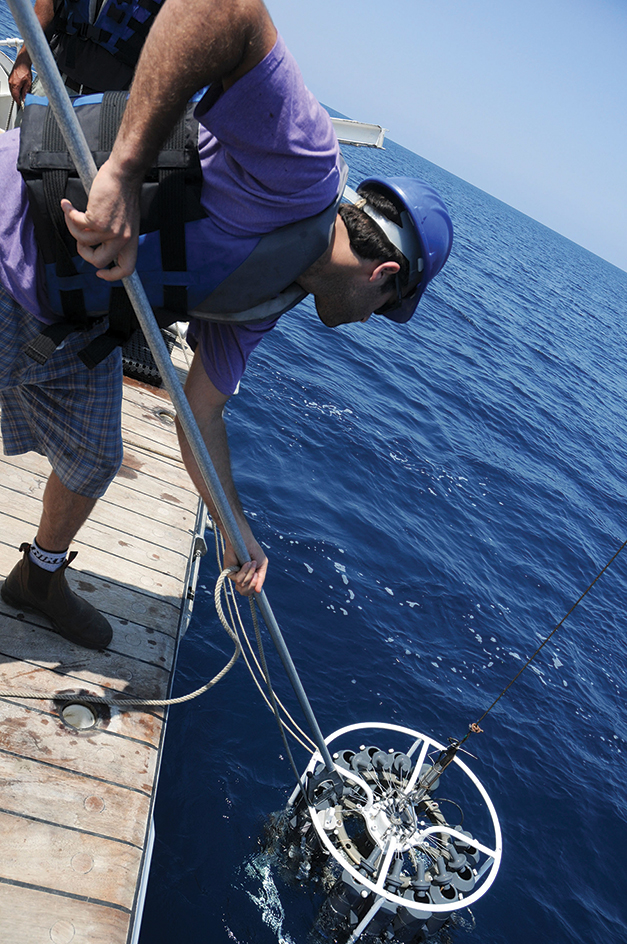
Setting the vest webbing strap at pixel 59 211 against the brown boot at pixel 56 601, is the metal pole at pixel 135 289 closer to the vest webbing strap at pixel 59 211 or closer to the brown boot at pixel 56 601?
the vest webbing strap at pixel 59 211

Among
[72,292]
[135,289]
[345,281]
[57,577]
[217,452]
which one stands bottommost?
Answer: [57,577]

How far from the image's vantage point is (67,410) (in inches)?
110

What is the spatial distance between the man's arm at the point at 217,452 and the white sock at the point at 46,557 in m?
0.71

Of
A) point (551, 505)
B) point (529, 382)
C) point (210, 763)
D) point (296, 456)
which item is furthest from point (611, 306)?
point (210, 763)

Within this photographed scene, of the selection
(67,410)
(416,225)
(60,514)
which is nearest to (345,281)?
(416,225)

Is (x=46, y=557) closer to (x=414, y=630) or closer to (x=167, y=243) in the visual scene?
(x=167, y=243)

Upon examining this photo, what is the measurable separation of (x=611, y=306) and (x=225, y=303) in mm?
72113

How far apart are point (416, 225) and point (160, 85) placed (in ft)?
3.21

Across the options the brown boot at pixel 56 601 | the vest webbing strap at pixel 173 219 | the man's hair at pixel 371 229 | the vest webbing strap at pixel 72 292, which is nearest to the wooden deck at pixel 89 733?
the brown boot at pixel 56 601

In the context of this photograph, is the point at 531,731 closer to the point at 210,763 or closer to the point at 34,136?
the point at 210,763

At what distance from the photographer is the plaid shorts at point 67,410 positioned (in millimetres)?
2609

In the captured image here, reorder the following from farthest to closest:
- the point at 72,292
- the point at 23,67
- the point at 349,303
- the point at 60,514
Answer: the point at 23,67 < the point at 60,514 < the point at 349,303 < the point at 72,292

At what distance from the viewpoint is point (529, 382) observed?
2295cm

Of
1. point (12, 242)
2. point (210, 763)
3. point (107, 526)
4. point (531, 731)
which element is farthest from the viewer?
point (531, 731)
